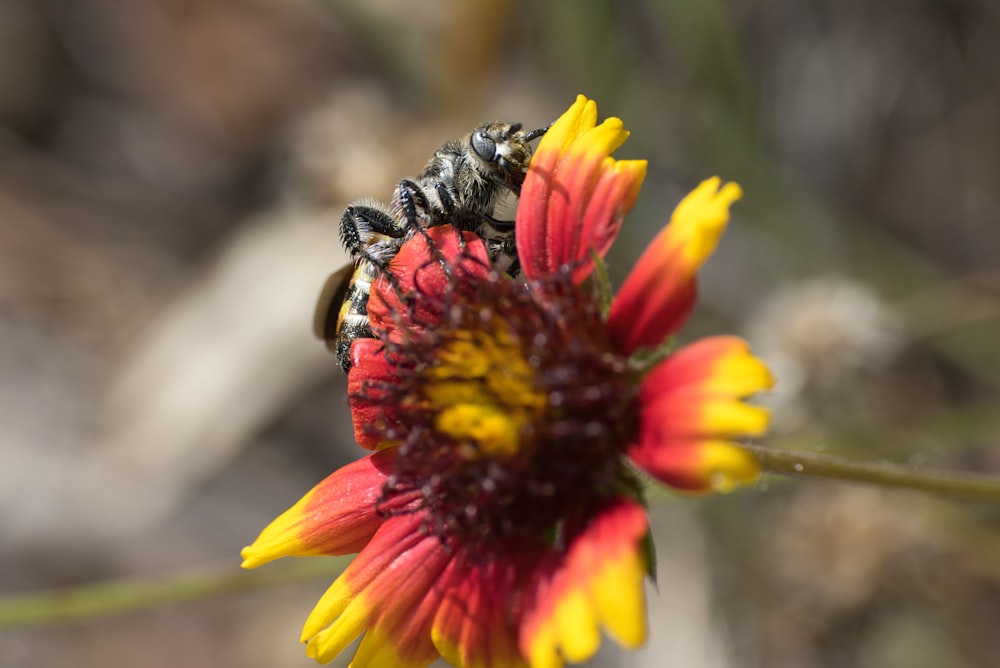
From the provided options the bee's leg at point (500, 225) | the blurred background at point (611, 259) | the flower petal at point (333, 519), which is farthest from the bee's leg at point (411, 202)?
the blurred background at point (611, 259)

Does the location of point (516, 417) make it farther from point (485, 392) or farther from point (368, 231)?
point (368, 231)

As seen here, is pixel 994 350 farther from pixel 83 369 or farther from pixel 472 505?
pixel 83 369

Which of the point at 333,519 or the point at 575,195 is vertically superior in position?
the point at 575,195

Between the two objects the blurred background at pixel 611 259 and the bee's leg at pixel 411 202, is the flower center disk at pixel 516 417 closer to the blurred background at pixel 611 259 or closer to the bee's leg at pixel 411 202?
the bee's leg at pixel 411 202

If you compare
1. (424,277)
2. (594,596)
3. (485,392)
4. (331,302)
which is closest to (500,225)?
(424,277)

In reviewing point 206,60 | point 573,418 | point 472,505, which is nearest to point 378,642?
point 472,505
